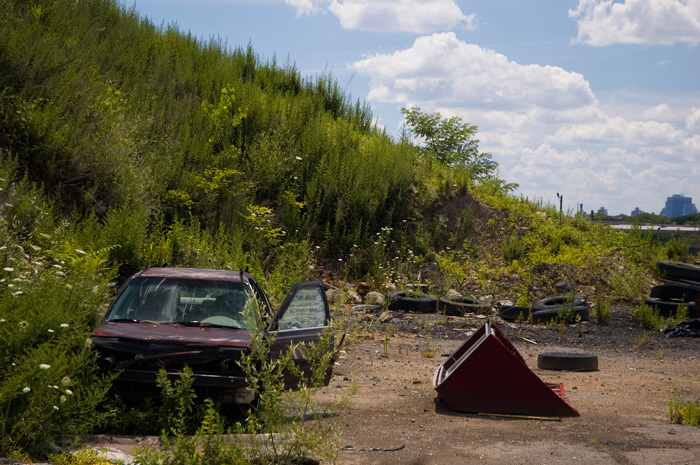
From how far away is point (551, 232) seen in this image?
21750 millimetres

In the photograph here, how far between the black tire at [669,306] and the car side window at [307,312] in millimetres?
11149

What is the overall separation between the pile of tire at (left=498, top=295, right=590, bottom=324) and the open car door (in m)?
9.33

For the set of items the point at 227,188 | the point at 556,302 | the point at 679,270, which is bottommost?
the point at 556,302

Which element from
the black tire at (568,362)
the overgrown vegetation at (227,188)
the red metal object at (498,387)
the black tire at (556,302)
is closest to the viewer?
the red metal object at (498,387)

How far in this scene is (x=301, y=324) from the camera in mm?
7176

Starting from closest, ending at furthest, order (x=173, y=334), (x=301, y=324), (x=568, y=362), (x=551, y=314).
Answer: (x=173, y=334) < (x=301, y=324) < (x=568, y=362) < (x=551, y=314)

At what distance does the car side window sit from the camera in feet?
23.4

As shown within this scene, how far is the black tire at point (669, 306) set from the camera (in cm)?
1614

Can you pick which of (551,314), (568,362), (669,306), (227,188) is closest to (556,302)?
(551,314)

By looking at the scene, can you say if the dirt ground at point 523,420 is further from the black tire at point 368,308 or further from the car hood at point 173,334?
the black tire at point 368,308

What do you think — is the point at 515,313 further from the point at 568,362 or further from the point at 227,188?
the point at 227,188

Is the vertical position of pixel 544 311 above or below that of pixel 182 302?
below

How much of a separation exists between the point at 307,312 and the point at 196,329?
138cm

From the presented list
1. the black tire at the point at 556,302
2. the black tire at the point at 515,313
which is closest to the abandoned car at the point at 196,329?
the black tire at the point at 515,313
